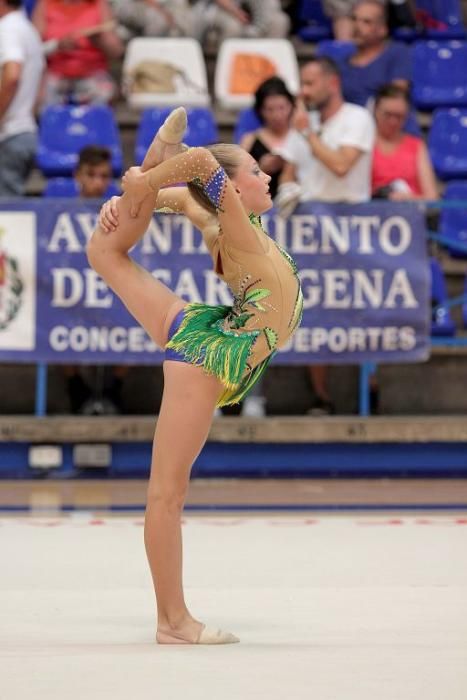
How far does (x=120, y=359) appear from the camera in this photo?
683 cm

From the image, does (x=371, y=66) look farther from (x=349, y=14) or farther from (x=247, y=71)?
(x=349, y=14)

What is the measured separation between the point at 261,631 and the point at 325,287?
3.56 metres

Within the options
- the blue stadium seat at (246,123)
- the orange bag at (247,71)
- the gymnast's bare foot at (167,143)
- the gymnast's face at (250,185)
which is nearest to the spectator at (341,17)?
the orange bag at (247,71)

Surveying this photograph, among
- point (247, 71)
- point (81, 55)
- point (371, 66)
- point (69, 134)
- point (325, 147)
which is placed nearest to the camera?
point (325, 147)

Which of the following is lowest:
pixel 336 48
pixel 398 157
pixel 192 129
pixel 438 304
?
pixel 438 304

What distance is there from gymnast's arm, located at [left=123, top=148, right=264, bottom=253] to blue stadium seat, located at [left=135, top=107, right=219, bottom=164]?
441cm

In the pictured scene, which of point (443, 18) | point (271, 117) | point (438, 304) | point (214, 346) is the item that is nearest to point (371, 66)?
point (271, 117)

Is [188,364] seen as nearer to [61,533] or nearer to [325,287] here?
[61,533]

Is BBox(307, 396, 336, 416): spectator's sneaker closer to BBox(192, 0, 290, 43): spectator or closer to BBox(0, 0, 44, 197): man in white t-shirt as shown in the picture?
BBox(0, 0, 44, 197): man in white t-shirt

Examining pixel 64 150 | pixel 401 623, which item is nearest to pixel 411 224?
pixel 64 150

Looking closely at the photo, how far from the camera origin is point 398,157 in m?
7.61

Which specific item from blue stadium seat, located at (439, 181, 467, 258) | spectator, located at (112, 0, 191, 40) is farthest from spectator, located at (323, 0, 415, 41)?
blue stadium seat, located at (439, 181, 467, 258)

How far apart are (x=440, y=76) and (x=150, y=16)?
201cm

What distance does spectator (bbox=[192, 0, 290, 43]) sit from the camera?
8938mm
